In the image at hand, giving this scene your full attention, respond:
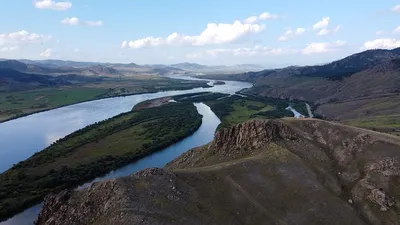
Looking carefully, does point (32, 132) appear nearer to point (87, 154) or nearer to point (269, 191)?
point (87, 154)

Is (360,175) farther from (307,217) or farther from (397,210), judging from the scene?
(307,217)

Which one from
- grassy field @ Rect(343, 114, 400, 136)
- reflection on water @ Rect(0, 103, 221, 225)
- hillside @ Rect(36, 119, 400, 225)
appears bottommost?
reflection on water @ Rect(0, 103, 221, 225)

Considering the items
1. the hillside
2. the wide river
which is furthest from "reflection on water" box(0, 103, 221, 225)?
the hillside

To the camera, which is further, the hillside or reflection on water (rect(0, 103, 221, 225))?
reflection on water (rect(0, 103, 221, 225))

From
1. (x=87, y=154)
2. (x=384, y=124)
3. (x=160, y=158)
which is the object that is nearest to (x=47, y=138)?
(x=87, y=154)

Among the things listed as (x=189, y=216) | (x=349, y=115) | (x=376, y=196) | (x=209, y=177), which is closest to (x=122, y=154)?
(x=209, y=177)

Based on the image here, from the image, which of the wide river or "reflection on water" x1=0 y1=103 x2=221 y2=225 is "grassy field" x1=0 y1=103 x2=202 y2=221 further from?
the wide river

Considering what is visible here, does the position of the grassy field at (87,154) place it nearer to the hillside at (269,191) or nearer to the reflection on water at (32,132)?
the reflection on water at (32,132)
